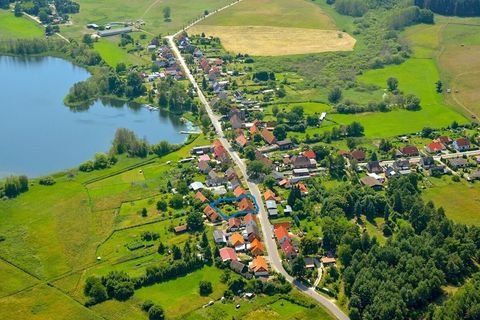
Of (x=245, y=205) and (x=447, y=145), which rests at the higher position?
(x=447, y=145)

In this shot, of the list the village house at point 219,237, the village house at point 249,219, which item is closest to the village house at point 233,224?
the village house at point 249,219

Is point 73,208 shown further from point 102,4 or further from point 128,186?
point 102,4

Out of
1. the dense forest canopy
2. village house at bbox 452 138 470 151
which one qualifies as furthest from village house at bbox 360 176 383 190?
the dense forest canopy

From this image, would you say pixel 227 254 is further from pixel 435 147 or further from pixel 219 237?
pixel 435 147

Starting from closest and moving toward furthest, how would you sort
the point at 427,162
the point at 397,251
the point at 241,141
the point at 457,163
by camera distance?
the point at 397,251 → the point at 427,162 → the point at 457,163 → the point at 241,141

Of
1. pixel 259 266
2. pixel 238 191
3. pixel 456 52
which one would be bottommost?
pixel 259 266

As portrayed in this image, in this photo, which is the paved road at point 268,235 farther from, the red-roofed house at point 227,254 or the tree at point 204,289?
the tree at point 204,289

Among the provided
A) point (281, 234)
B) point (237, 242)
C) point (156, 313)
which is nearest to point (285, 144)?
point (281, 234)
